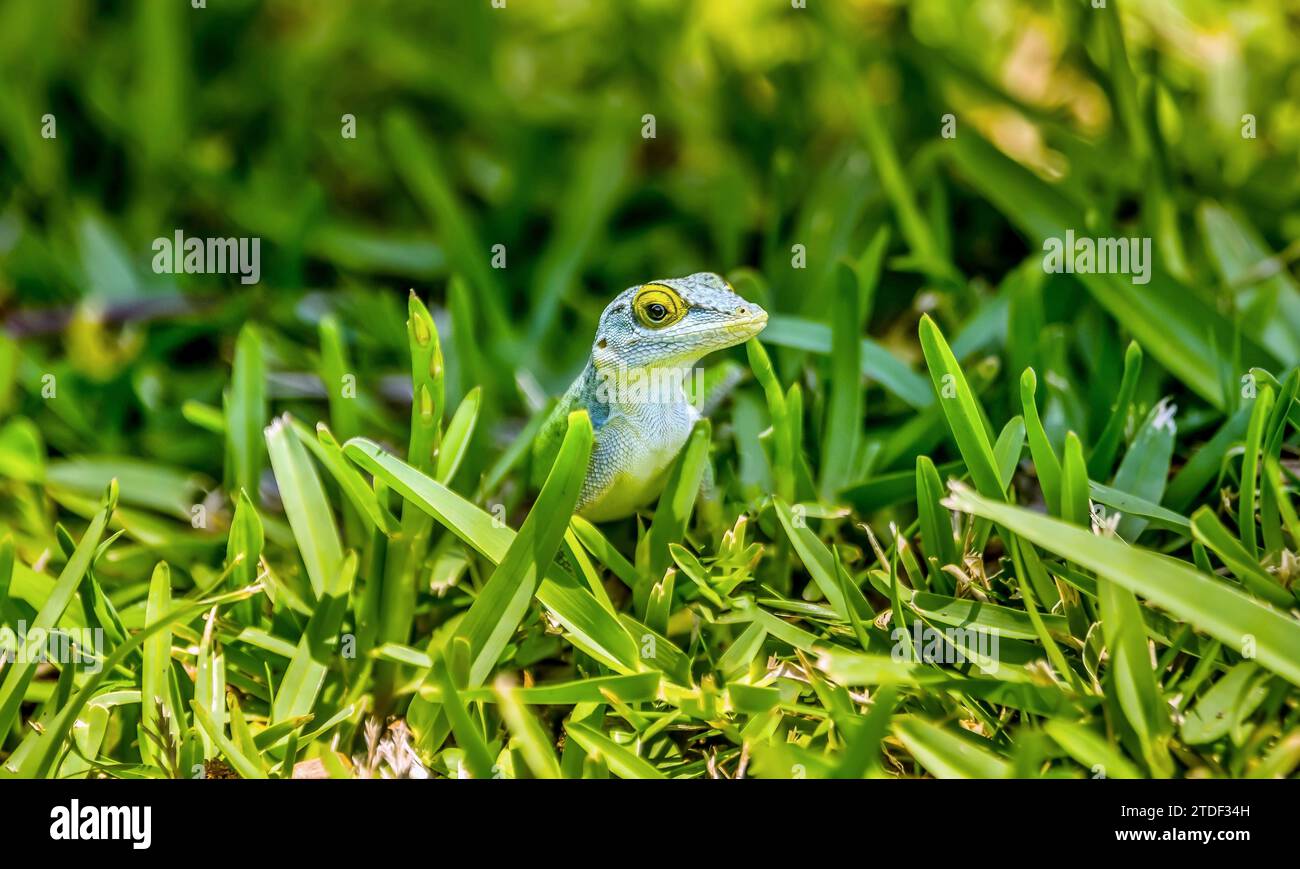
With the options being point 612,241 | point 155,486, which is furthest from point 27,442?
point 612,241

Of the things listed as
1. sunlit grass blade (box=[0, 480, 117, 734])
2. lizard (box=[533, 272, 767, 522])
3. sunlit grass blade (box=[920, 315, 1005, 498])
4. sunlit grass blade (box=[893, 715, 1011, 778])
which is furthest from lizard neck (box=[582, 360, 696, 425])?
sunlit grass blade (box=[0, 480, 117, 734])

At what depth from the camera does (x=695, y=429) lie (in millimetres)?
2084

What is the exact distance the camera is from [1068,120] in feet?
11.3

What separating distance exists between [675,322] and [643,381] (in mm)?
156

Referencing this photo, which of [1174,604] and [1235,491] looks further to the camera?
[1235,491]

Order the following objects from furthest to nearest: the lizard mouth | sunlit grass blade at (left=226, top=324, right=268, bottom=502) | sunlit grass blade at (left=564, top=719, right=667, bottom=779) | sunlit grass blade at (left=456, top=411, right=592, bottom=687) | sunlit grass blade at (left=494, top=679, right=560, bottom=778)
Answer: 1. sunlit grass blade at (left=226, top=324, right=268, bottom=502)
2. the lizard mouth
3. sunlit grass blade at (left=456, top=411, right=592, bottom=687)
4. sunlit grass blade at (left=564, top=719, right=667, bottom=779)
5. sunlit grass blade at (left=494, top=679, right=560, bottom=778)

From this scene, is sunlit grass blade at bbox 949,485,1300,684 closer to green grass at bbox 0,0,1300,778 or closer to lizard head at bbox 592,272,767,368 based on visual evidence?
green grass at bbox 0,0,1300,778

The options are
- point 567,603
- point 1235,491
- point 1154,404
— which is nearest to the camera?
point 567,603

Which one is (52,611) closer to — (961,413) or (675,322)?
(675,322)

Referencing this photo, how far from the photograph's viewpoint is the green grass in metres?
1.82

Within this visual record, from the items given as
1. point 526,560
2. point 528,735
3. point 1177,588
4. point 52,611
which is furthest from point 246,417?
point 1177,588

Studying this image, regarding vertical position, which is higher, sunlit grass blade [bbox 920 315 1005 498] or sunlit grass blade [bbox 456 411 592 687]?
sunlit grass blade [bbox 920 315 1005 498]
